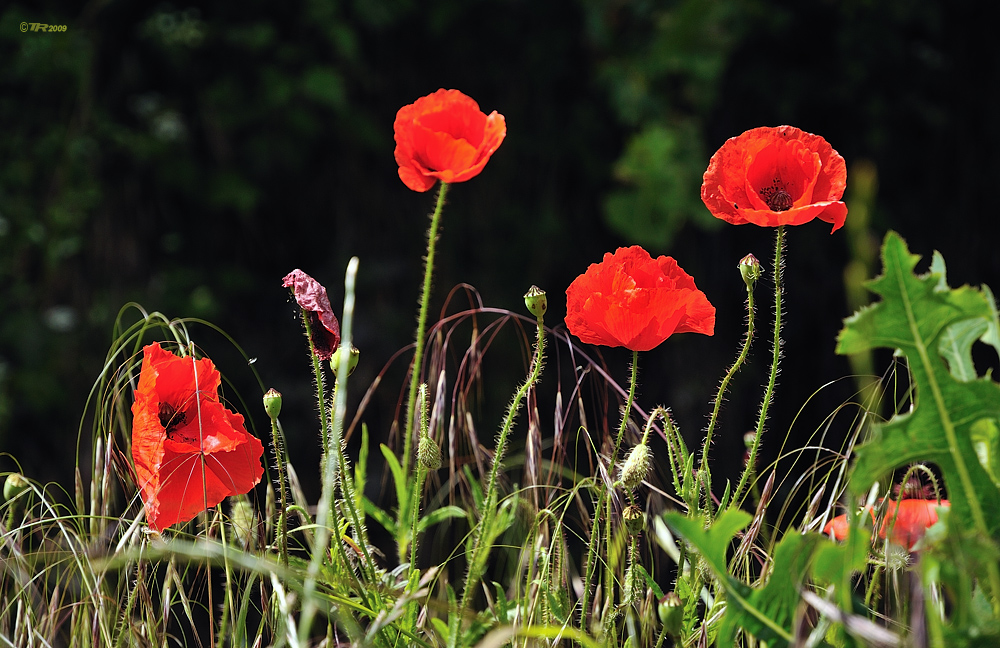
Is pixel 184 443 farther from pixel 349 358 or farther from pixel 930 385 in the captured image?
pixel 930 385

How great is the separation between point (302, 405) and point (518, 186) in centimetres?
89

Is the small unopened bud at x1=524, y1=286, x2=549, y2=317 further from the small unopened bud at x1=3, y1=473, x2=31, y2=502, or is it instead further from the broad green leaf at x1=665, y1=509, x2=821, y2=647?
the small unopened bud at x1=3, y1=473, x2=31, y2=502

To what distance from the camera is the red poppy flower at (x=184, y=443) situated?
1.96ft

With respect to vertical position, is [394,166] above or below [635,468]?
above

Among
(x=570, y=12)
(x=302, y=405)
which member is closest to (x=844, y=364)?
(x=570, y=12)

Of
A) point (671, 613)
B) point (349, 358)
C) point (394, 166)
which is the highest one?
point (394, 166)

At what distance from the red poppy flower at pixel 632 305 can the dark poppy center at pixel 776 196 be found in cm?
9

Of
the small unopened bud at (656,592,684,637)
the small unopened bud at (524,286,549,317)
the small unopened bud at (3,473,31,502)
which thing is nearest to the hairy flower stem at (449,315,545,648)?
the small unopened bud at (524,286,549,317)

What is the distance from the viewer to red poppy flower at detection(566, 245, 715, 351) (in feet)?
A: 2.09

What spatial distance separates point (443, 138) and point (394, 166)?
2.14m

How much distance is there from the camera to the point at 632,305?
63cm

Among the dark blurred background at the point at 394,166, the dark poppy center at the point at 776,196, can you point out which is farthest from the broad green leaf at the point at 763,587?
the dark blurred background at the point at 394,166

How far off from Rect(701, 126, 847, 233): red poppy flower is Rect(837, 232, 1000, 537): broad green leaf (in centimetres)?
14

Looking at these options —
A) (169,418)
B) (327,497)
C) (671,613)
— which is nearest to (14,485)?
(169,418)
